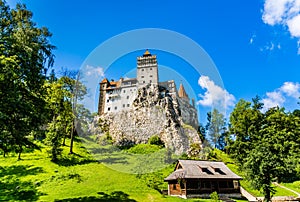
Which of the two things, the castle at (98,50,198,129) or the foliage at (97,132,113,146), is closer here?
the castle at (98,50,198,129)

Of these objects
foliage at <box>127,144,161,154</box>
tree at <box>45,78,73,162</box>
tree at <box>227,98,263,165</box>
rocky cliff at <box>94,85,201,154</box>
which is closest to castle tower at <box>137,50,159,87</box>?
rocky cliff at <box>94,85,201,154</box>

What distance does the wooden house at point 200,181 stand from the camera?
28688mm

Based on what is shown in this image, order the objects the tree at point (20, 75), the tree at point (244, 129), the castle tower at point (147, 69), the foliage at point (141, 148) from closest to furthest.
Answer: the tree at point (20, 75), the castle tower at point (147, 69), the foliage at point (141, 148), the tree at point (244, 129)

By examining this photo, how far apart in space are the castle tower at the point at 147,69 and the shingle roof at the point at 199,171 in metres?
17.1

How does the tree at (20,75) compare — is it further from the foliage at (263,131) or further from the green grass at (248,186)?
the foliage at (263,131)

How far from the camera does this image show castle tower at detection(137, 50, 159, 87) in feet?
49.3

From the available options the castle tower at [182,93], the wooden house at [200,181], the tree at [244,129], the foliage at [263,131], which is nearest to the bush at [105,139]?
the castle tower at [182,93]

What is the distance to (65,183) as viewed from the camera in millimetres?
21672

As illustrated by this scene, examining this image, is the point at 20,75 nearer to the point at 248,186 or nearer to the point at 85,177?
the point at 85,177

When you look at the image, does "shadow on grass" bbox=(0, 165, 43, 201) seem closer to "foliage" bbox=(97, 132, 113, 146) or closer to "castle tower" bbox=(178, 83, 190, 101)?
"foliage" bbox=(97, 132, 113, 146)

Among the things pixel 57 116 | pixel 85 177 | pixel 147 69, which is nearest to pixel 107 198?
pixel 85 177

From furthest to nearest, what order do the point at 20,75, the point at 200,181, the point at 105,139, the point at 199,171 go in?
the point at 199,171
the point at 200,181
the point at 105,139
the point at 20,75

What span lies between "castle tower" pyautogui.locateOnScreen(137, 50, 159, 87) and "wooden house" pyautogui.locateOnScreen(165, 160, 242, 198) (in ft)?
56.2

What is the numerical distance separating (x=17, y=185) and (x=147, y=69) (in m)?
16.0
